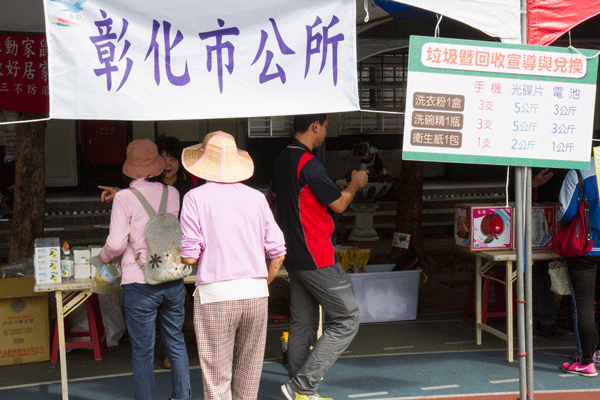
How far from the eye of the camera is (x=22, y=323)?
4648mm

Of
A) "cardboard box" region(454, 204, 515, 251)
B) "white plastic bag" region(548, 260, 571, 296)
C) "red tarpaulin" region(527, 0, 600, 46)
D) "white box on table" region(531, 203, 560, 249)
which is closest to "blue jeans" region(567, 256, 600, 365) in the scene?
"white plastic bag" region(548, 260, 571, 296)

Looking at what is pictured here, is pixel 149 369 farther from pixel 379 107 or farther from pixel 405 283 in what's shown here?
pixel 379 107

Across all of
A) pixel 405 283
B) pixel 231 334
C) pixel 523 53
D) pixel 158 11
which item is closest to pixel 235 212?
pixel 231 334

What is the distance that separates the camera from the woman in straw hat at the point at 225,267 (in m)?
2.94

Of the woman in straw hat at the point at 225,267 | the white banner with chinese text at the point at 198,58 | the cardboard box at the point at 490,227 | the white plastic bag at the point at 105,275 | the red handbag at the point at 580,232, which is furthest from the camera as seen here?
the cardboard box at the point at 490,227

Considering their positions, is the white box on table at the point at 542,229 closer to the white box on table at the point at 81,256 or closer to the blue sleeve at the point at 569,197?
the blue sleeve at the point at 569,197

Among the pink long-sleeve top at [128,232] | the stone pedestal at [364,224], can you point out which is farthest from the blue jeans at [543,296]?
the stone pedestal at [364,224]

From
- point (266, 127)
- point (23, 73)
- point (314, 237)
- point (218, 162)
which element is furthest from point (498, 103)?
point (266, 127)

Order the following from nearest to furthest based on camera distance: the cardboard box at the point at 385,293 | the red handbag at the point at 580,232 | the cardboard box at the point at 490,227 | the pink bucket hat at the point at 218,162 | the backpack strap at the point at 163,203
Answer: the pink bucket hat at the point at 218,162, the backpack strap at the point at 163,203, the red handbag at the point at 580,232, the cardboard box at the point at 490,227, the cardboard box at the point at 385,293

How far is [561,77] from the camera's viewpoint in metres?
3.06

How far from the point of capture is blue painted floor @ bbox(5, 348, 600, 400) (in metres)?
4.11

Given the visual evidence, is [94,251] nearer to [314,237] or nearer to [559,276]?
[314,237]

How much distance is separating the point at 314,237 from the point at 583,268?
6.62ft

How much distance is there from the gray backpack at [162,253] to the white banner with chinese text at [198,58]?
0.78 metres
